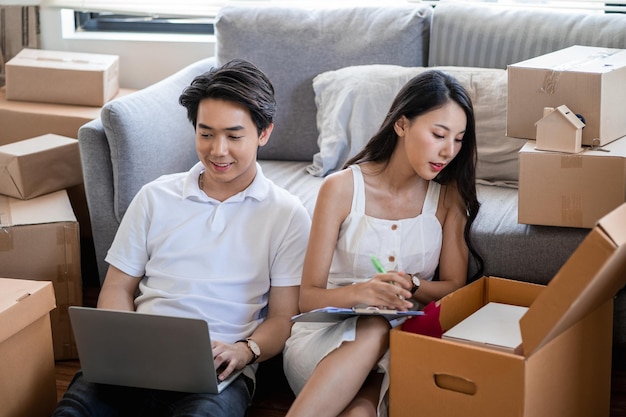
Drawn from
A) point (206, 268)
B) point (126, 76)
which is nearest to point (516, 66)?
point (206, 268)

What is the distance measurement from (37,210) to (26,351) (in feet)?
1.93

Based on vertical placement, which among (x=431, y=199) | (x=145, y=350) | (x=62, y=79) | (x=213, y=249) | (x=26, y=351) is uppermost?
Answer: (x=62, y=79)

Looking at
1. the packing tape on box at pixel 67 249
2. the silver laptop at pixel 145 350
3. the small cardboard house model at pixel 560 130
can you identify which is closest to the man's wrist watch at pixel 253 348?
the silver laptop at pixel 145 350

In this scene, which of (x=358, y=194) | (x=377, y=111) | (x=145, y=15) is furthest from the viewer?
(x=145, y=15)

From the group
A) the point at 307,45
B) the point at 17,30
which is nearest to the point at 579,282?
the point at 307,45

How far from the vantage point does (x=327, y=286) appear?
2.11 metres

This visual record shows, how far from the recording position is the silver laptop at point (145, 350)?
175 centimetres

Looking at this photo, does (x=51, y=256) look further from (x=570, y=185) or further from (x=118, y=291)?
(x=570, y=185)

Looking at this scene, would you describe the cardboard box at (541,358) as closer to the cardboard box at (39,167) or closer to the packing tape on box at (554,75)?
the packing tape on box at (554,75)

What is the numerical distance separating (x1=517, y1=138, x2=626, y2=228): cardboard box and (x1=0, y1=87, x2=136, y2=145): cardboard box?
5.15ft

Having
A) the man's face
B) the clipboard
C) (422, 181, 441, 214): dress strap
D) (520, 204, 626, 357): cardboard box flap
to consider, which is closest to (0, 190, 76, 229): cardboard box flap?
the man's face

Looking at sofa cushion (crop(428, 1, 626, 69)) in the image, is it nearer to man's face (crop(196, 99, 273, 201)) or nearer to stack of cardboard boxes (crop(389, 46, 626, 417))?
stack of cardboard boxes (crop(389, 46, 626, 417))

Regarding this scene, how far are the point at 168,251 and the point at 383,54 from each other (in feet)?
3.60

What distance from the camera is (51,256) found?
7.91ft
